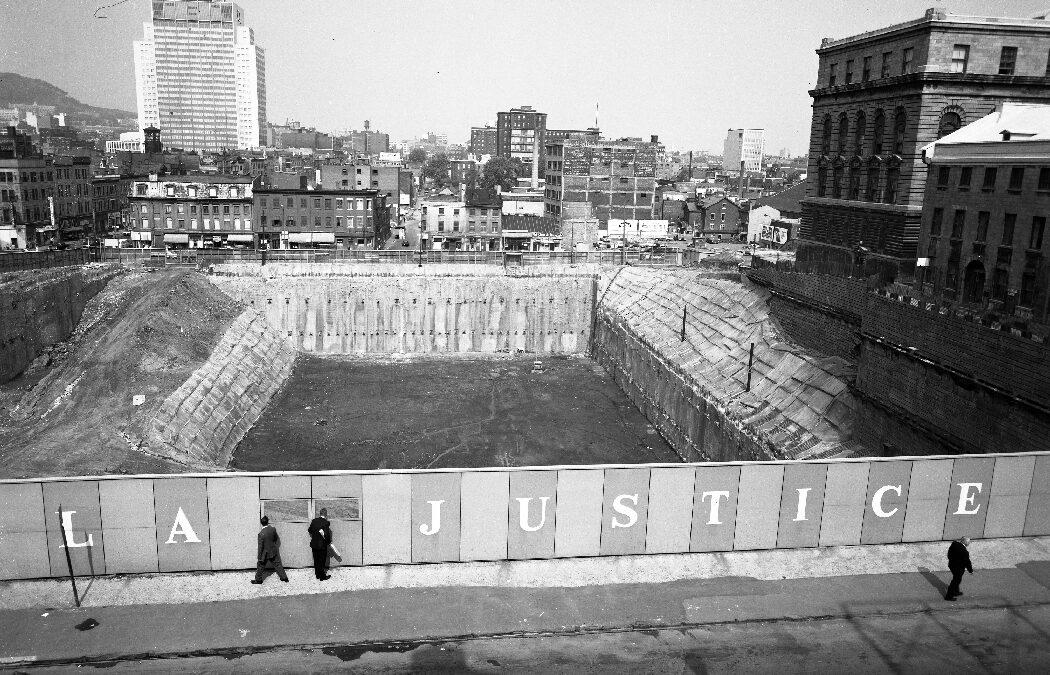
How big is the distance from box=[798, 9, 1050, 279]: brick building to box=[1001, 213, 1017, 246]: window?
4.57m

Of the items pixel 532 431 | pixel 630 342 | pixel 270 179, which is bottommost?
pixel 532 431

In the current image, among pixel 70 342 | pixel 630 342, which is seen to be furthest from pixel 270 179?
pixel 630 342

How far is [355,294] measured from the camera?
185 feet

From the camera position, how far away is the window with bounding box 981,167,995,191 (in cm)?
2995

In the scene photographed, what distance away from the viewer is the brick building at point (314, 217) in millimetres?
82562

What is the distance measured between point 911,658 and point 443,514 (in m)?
9.10

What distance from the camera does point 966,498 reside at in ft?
57.1

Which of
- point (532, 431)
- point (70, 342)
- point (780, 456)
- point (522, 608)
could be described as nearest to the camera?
point (522, 608)

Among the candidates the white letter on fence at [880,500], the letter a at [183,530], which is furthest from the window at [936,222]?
the letter a at [183,530]

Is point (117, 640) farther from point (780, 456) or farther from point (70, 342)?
point (70, 342)

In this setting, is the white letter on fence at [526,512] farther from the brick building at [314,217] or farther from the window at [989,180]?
the brick building at [314,217]

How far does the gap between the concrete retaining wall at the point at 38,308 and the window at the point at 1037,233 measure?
47.4 m

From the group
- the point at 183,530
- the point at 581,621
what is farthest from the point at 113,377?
the point at 581,621

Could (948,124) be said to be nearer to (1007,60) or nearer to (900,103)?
(900,103)
